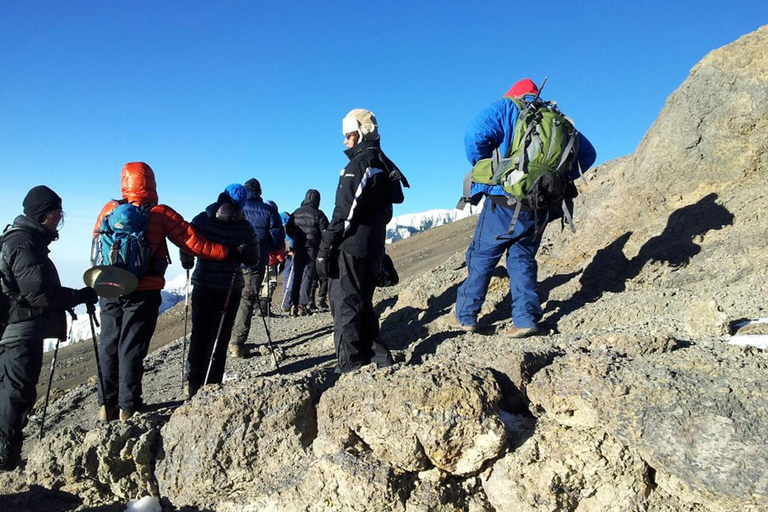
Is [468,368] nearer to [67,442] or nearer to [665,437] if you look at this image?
[665,437]

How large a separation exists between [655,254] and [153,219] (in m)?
5.12

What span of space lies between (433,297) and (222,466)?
4.10 meters

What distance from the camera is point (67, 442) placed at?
142 inches

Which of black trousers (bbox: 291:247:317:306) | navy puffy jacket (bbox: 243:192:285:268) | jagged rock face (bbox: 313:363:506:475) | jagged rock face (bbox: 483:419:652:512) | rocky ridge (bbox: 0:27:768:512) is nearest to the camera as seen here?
rocky ridge (bbox: 0:27:768:512)

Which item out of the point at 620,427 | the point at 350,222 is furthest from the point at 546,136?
the point at 620,427

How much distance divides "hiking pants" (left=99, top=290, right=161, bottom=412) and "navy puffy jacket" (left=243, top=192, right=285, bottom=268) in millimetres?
3598

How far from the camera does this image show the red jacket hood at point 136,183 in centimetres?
469

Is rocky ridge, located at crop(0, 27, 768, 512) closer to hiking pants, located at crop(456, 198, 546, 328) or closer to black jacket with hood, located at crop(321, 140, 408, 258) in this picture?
hiking pants, located at crop(456, 198, 546, 328)

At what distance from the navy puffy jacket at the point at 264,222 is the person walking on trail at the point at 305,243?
1379 mm

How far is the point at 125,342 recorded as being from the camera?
459 centimetres

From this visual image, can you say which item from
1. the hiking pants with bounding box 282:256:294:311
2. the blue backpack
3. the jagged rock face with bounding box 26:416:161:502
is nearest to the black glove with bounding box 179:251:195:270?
the blue backpack

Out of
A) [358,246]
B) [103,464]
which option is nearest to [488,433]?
[358,246]

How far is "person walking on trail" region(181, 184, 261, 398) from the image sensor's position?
16.9 feet

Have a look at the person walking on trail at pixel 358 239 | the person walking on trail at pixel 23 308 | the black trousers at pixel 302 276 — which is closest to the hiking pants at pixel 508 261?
the person walking on trail at pixel 358 239
